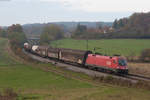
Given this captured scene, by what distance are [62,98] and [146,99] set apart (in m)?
7.92

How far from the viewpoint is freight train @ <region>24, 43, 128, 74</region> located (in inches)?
1602

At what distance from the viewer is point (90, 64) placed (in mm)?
48094

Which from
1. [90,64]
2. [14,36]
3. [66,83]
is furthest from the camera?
[14,36]

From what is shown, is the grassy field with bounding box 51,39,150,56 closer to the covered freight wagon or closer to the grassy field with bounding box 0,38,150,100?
the covered freight wagon

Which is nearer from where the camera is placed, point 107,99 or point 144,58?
point 107,99

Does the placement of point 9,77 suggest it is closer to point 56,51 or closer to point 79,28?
point 56,51

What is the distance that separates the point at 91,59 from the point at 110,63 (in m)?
6.88

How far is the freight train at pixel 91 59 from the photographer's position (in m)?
40.7

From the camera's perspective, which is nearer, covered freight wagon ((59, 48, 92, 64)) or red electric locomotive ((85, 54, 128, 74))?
red electric locomotive ((85, 54, 128, 74))

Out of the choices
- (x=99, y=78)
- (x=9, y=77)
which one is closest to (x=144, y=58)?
(x=99, y=78)

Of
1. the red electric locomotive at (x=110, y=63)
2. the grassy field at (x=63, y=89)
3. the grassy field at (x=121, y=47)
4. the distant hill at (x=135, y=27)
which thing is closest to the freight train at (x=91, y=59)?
the red electric locomotive at (x=110, y=63)

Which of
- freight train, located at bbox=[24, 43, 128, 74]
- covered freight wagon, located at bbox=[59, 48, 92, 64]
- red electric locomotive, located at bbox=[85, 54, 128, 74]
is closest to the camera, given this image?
red electric locomotive, located at bbox=[85, 54, 128, 74]

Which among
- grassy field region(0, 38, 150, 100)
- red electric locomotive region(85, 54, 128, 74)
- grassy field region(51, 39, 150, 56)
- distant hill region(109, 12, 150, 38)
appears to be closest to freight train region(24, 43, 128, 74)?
red electric locomotive region(85, 54, 128, 74)

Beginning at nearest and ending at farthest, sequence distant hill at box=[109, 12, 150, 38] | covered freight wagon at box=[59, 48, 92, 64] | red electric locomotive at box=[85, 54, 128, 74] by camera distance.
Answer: red electric locomotive at box=[85, 54, 128, 74], covered freight wagon at box=[59, 48, 92, 64], distant hill at box=[109, 12, 150, 38]
